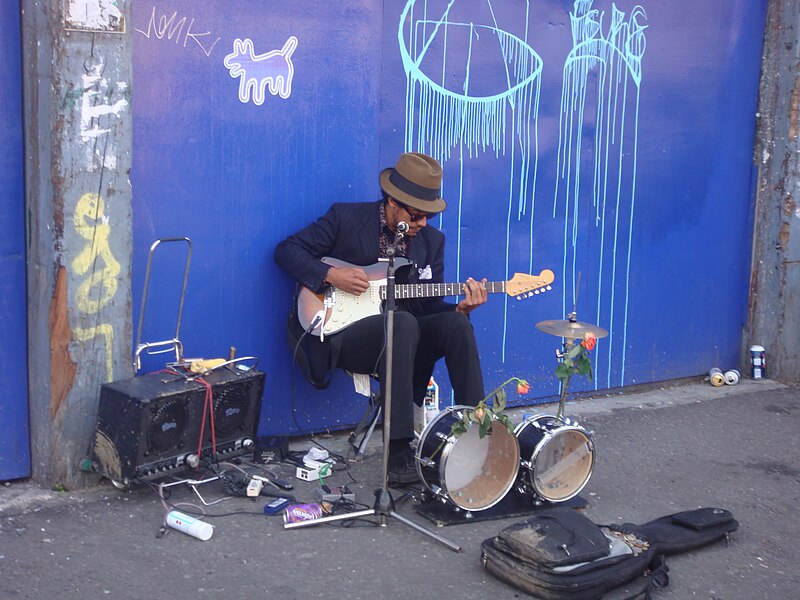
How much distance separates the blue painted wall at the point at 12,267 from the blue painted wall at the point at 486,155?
50cm

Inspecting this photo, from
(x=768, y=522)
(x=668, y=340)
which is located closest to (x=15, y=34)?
(x=768, y=522)

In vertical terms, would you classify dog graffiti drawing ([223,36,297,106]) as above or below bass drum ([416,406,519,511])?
above

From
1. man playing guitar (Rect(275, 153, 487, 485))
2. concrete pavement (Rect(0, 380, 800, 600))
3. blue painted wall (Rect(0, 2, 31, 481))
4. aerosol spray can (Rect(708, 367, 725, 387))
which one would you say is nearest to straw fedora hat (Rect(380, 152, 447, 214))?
man playing guitar (Rect(275, 153, 487, 485))

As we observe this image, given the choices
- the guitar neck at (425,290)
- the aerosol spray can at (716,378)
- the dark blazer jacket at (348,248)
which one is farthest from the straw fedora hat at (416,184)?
the aerosol spray can at (716,378)

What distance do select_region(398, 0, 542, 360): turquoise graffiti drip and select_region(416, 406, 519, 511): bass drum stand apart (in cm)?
157

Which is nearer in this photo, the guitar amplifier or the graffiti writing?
the guitar amplifier

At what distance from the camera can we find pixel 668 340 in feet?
21.8

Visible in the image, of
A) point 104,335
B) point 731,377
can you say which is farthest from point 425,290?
point 731,377

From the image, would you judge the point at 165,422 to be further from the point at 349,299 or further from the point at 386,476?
the point at 349,299

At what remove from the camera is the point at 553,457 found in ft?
14.0

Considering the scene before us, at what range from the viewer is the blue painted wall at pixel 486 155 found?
4.49 m

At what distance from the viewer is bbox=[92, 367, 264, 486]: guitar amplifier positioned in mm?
3961

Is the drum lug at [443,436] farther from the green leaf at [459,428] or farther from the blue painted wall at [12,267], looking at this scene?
the blue painted wall at [12,267]

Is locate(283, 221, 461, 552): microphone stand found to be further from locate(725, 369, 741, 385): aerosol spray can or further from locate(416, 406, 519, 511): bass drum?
locate(725, 369, 741, 385): aerosol spray can
